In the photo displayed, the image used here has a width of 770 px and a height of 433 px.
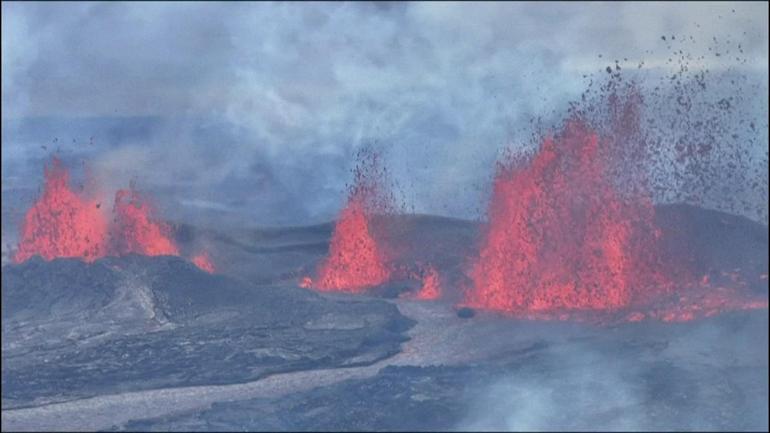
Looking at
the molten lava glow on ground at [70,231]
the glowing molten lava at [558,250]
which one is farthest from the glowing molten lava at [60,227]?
the glowing molten lava at [558,250]

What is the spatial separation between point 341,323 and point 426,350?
8.43ft

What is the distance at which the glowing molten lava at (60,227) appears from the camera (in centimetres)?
2681

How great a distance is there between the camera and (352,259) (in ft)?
90.8

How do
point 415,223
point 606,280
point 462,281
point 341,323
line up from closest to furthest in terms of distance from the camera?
point 341,323 → point 606,280 → point 462,281 → point 415,223

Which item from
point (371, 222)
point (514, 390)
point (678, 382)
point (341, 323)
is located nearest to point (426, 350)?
point (341, 323)

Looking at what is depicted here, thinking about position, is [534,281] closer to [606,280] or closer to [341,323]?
[606,280]

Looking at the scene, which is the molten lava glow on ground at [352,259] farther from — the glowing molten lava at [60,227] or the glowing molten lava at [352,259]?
the glowing molten lava at [60,227]

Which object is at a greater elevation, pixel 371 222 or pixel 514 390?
pixel 371 222

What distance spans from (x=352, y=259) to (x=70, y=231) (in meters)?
8.16

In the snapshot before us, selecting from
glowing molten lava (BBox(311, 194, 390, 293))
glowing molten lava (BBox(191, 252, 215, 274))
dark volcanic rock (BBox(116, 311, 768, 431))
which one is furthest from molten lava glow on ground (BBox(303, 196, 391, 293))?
dark volcanic rock (BBox(116, 311, 768, 431))

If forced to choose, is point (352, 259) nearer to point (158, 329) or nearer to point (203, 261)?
point (203, 261)

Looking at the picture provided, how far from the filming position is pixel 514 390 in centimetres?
1464

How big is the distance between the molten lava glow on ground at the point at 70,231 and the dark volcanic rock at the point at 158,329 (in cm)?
440

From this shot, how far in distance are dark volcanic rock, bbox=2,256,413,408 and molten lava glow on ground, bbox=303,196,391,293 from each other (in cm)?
384
